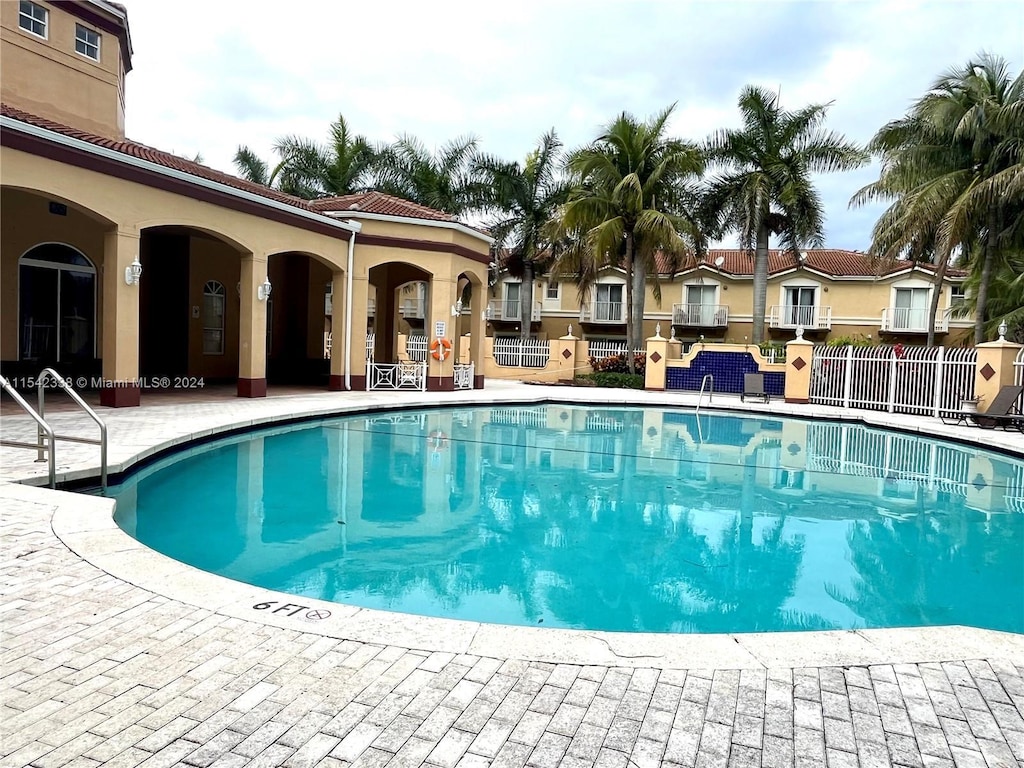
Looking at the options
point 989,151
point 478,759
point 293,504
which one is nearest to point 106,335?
point 293,504

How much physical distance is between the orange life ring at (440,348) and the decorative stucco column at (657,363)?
7.79 m

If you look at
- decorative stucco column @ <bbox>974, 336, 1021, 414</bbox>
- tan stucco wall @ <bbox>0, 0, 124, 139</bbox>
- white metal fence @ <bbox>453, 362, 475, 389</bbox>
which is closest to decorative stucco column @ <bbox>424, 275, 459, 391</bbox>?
white metal fence @ <bbox>453, 362, 475, 389</bbox>

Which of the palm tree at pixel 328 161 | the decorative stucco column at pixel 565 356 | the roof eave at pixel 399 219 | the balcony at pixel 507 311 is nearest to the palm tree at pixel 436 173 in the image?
the palm tree at pixel 328 161

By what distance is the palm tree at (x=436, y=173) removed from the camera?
89.8 feet

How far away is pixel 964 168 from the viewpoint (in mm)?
20453

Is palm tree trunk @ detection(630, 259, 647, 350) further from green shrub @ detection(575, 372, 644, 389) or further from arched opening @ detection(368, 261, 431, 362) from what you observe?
arched opening @ detection(368, 261, 431, 362)

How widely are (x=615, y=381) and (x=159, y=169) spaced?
1675 cm

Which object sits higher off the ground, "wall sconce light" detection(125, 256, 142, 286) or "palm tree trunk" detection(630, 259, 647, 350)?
"palm tree trunk" detection(630, 259, 647, 350)

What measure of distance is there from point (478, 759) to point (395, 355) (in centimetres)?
2194

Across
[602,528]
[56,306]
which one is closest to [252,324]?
[56,306]

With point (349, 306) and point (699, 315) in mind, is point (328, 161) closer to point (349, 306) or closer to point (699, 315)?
point (349, 306)

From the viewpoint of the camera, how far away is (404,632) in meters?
3.46

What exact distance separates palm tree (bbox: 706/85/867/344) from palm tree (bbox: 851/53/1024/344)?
2653mm

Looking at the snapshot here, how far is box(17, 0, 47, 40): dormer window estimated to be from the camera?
14.3 m
